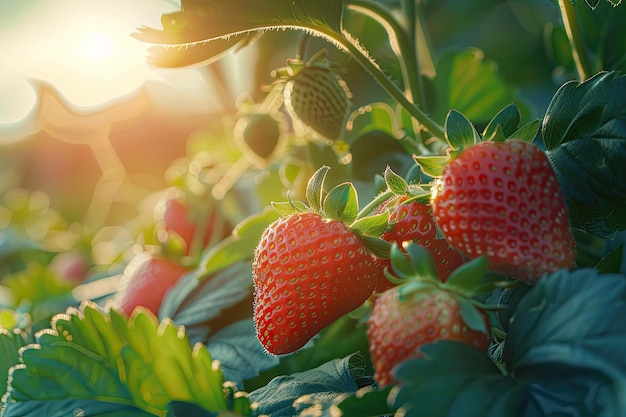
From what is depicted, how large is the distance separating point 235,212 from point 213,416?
0.48m

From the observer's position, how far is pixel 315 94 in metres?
0.62

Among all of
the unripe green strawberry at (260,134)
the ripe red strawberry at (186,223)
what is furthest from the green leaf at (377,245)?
the ripe red strawberry at (186,223)

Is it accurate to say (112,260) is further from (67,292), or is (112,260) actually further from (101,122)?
(101,122)

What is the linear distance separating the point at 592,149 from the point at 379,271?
0.16 m

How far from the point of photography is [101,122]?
5.48 feet

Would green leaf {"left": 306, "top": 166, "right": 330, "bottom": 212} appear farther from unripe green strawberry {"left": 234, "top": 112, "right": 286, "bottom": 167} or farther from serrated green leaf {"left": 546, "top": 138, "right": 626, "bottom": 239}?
unripe green strawberry {"left": 234, "top": 112, "right": 286, "bottom": 167}

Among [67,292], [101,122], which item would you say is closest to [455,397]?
[67,292]

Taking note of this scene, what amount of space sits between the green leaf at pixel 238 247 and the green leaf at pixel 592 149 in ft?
0.98

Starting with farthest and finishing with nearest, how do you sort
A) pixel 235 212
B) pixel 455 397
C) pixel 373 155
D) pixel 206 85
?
pixel 206 85
pixel 235 212
pixel 373 155
pixel 455 397

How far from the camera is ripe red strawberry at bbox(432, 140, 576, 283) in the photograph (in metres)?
0.38

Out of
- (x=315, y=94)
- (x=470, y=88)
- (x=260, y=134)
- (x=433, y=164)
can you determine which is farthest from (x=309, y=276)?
(x=470, y=88)

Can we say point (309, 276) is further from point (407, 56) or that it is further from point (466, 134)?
point (407, 56)

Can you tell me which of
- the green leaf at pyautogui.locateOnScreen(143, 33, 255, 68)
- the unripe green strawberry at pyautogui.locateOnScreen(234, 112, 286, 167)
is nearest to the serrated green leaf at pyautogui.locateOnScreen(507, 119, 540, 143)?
the green leaf at pyautogui.locateOnScreen(143, 33, 255, 68)

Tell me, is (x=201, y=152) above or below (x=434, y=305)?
above
